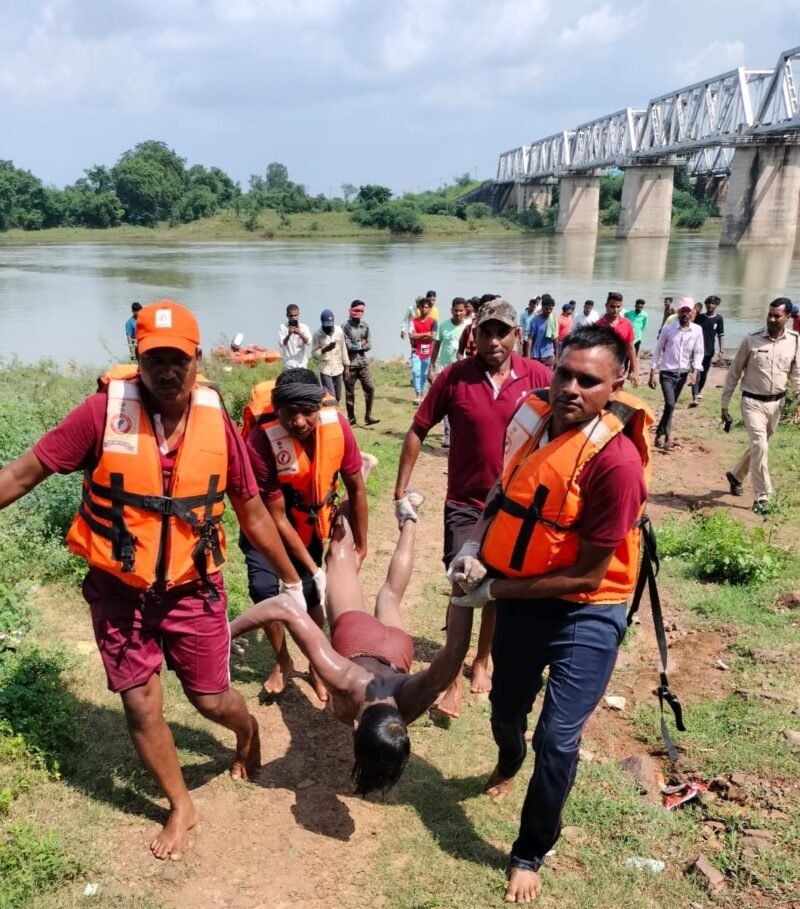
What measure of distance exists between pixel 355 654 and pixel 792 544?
183 inches

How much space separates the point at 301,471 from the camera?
3.76 metres

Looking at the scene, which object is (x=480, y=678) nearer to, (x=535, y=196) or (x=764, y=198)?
(x=764, y=198)

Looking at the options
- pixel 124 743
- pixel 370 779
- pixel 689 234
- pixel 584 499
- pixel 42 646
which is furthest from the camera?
pixel 689 234

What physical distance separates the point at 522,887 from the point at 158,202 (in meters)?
92.5

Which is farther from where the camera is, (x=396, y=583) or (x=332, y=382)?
(x=332, y=382)

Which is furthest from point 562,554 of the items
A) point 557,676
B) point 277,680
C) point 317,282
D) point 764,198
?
point 764,198

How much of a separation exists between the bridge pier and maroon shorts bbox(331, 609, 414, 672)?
100m

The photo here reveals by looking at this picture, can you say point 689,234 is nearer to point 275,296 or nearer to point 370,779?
point 275,296

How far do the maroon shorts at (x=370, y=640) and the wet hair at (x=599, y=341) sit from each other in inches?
63.0

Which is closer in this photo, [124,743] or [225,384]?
[124,743]

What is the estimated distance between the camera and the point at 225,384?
10859 millimetres

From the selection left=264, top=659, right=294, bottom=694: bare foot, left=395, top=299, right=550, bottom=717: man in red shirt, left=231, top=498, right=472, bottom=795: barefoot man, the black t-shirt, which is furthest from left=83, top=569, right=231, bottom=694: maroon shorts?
the black t-shirt

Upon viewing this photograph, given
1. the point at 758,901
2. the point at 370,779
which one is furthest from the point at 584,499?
the point at 758,901

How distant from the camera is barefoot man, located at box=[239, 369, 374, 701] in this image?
3580mm
